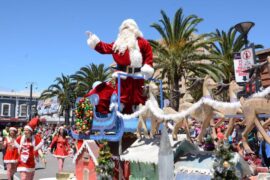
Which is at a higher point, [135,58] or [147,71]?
[135,58]

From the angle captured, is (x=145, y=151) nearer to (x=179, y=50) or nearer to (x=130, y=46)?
(x=130, y=46)

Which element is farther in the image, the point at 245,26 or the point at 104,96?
the point at 245,26

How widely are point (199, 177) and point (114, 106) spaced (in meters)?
2.87

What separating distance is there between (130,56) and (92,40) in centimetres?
93

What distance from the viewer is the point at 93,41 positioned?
7566 millimetres

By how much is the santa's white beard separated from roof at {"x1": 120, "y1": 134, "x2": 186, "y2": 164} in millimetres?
1884

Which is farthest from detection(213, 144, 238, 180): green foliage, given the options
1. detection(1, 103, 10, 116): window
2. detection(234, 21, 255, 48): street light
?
detection(1, 103, 10, 116): window

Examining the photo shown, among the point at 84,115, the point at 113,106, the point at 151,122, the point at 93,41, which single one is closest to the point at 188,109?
the point at 151,122

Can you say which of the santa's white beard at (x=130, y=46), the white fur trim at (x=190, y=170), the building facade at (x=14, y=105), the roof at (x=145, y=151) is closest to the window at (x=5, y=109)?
the building facade at (x=14, y=105)

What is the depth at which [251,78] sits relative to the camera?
4.76 metres

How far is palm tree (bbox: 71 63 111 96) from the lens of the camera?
29109mm

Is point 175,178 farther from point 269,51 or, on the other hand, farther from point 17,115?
point 17,115

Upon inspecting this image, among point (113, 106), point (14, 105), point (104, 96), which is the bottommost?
point (113, 106)

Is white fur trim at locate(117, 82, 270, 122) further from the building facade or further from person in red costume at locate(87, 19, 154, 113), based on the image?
the building facade
